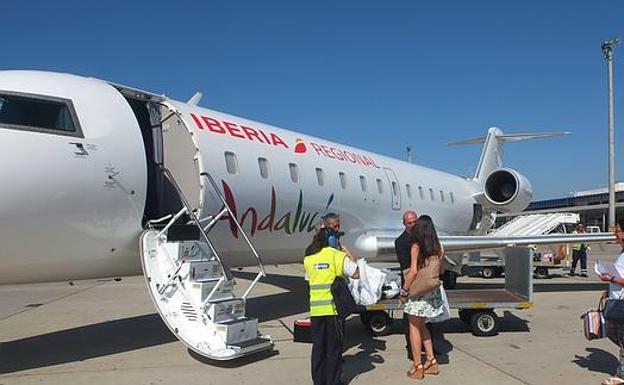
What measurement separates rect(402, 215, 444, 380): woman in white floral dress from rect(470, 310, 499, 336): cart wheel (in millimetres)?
2366

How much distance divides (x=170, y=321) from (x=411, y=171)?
1103 centimetres

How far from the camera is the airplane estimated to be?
21.9ft

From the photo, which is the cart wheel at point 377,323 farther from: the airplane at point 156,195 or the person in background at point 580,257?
the person in background at point 580,257

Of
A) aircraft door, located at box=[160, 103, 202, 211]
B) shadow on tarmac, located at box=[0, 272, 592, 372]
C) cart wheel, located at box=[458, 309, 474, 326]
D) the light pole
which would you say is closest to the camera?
shadow on tarmac, located at box=[0, 272, 592, 372]

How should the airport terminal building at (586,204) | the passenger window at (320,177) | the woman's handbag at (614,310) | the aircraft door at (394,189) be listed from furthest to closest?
1. the airport terminal building at (586,204)
2. the aircraft door at (394,189)
3. the passenger window at (320,177)
4. the woman's handbag at (614,310)

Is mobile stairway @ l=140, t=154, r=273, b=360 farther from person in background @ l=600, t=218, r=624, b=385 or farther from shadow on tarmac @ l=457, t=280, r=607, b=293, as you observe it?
shadow on tarmac @ l=457, t=280, r=607, b=293

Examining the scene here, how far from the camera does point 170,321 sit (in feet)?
23.4

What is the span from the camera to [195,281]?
24.6 feet

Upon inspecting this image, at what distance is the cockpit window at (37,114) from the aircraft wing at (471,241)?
299 inches

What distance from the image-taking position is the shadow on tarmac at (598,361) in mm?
6891

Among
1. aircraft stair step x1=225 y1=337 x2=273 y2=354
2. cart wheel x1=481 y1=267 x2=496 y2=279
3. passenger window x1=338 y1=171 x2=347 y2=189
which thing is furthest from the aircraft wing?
aircraft stair step x1=225 y1=337 x2=273 y2=354

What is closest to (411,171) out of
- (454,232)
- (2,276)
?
(454,232)

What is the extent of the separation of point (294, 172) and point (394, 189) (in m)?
5.03

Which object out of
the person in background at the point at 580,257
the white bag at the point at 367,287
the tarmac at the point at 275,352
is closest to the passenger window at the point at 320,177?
the tarmac at the point at 275,352
